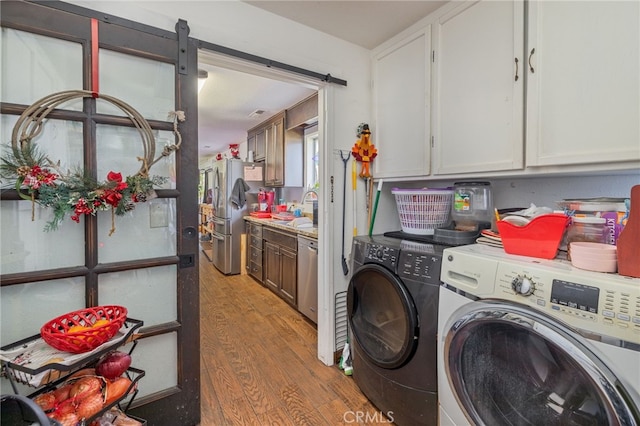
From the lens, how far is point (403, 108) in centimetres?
189

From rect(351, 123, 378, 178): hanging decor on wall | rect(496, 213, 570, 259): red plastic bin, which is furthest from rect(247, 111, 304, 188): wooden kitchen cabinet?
rect(496, 213, 570, 259): red plastic bin

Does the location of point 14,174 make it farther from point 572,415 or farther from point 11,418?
point 572,415

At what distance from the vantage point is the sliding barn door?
114 centimetres

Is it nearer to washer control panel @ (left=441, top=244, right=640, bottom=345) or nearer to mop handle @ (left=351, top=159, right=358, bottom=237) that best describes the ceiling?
mop handle @ (left=351, top=159, right=358, bottom=237)

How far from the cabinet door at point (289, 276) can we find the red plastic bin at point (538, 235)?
203cm

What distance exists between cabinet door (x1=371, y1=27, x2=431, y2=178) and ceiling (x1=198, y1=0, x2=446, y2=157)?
5.3 inches

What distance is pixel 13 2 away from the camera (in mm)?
1110

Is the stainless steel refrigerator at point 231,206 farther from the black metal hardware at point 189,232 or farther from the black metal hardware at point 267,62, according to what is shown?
the black metal hardware at point 189,232

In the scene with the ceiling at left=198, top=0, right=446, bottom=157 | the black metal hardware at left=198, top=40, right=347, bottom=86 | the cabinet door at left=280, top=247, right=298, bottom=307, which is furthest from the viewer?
the cabinet door at left=280, top=247, right=298, bottom=307

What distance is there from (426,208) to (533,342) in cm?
93

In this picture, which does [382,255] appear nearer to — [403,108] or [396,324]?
[396,324]

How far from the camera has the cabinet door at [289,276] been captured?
2.95m

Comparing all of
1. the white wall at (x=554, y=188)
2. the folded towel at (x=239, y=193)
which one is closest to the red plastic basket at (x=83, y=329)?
the white wall at (x=554, y=188)

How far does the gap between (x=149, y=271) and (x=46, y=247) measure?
1.30 ft
